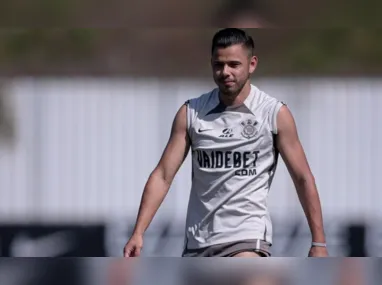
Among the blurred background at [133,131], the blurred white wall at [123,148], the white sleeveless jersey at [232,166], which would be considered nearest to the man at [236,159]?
the white sleeveless jersey at [232,166]

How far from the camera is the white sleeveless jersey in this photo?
5020 mm

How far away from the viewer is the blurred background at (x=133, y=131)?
9875mm

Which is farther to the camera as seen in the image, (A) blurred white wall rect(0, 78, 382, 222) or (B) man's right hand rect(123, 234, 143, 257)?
(A) blurred white wall rect(0, 78, 382, 222)

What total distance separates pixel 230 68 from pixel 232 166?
387 mm

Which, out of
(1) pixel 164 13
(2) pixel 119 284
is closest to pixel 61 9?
(1) pixel 164 13

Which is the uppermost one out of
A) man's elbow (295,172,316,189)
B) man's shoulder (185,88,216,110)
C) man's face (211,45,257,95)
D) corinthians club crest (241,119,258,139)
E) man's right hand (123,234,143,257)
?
man's face (211,45,257,95)

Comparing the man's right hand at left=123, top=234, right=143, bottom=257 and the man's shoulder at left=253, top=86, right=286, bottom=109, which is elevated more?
the man's shoulder at left=253, top=86, right=286, bottom=109

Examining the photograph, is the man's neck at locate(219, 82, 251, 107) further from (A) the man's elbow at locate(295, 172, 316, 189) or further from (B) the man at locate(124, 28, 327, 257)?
(A) the man's elbow at locate(295, 172, 316, 189)

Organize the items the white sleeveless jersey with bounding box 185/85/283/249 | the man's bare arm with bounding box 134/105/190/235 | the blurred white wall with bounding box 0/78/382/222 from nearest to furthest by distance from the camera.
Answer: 1. the white sleeveless jersey with bounding box 185/85/283/249
2. the man's bare arm with bounding box 134/105/190/235
3. the blurred white wall with bounding box 0/78/382/222

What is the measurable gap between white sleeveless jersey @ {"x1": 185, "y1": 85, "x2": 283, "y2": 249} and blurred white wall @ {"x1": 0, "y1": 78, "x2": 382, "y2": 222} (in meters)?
5.17

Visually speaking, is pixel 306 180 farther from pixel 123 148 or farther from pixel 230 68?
pixel 123 148

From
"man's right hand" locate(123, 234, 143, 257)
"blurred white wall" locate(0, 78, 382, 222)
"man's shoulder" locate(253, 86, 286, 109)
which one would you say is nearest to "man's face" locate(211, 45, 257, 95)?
"man's shoulder" locate(253, 86, 286, 109)

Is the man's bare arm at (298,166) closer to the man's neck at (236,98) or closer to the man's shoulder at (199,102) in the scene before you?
the man's neck at (236,98)

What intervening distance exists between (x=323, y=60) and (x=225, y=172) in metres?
5.11
